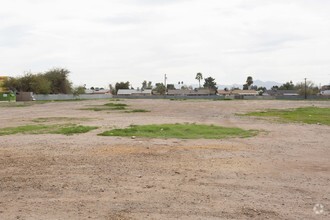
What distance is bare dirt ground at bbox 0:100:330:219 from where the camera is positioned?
664 centimetres

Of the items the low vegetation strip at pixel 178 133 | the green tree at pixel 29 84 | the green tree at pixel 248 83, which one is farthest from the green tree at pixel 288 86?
the low vegetation strip at pixel 178 133

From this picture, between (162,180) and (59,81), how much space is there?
104m

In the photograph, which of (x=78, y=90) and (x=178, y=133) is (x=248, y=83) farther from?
(x=178, y=133)

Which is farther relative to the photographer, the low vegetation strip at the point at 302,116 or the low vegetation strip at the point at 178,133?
the low vegetation strip at the point at 302,116

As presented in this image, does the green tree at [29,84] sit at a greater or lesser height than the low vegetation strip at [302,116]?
greater

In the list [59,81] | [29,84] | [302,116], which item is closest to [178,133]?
[302,116]

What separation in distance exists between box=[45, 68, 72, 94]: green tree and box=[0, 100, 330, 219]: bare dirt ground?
310 ft

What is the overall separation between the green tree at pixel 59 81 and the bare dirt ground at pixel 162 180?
94412mm

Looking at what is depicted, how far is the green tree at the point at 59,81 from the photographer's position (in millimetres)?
105812

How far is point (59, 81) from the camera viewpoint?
108562 mm

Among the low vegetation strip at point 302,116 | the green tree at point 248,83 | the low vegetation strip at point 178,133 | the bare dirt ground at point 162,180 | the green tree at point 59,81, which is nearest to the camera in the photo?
the bare dirt ground at point 162,180

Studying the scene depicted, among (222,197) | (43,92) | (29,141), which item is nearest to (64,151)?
(29,141)

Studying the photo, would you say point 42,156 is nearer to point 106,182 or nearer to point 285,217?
point 106,182

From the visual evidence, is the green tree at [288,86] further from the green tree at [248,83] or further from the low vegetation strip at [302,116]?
the low vegetation strip at [302,116]
